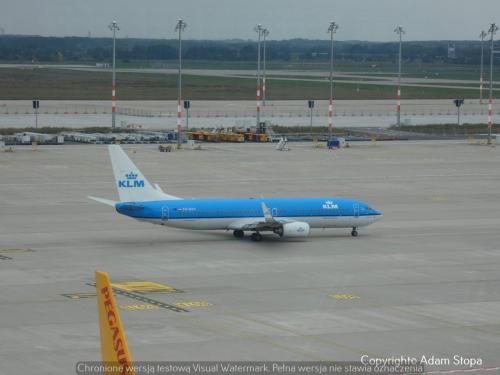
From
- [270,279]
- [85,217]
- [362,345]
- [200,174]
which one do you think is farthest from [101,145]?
[362,345]

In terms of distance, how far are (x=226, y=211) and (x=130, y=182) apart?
5.42 meters

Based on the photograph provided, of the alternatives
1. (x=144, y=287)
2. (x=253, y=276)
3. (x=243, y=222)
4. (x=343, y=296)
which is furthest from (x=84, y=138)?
(x=343, y=296)

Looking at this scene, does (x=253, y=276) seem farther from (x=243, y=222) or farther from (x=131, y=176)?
(x=131, y=176)

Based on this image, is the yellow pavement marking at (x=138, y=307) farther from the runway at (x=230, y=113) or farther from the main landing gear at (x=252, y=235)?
the runway at (x=230, y=113)

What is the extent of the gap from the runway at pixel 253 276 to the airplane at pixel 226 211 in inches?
45.0

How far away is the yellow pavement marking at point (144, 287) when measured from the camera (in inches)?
1860

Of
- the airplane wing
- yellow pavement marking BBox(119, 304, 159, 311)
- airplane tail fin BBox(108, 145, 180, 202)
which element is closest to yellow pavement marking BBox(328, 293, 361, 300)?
yellow pavement marking BBox(119, 304, 159, 311)

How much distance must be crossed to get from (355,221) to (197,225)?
30.8ft

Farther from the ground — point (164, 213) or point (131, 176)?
point (131, 176)

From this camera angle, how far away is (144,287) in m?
48.0

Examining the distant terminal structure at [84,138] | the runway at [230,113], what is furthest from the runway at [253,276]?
the runway at [230,113]

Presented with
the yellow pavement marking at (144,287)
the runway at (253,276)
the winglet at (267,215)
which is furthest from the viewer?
the winglet at (267,215)

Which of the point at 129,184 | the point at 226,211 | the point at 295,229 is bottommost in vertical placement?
the point at 295,229

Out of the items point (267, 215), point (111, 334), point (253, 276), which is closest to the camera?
point (111, 334)
